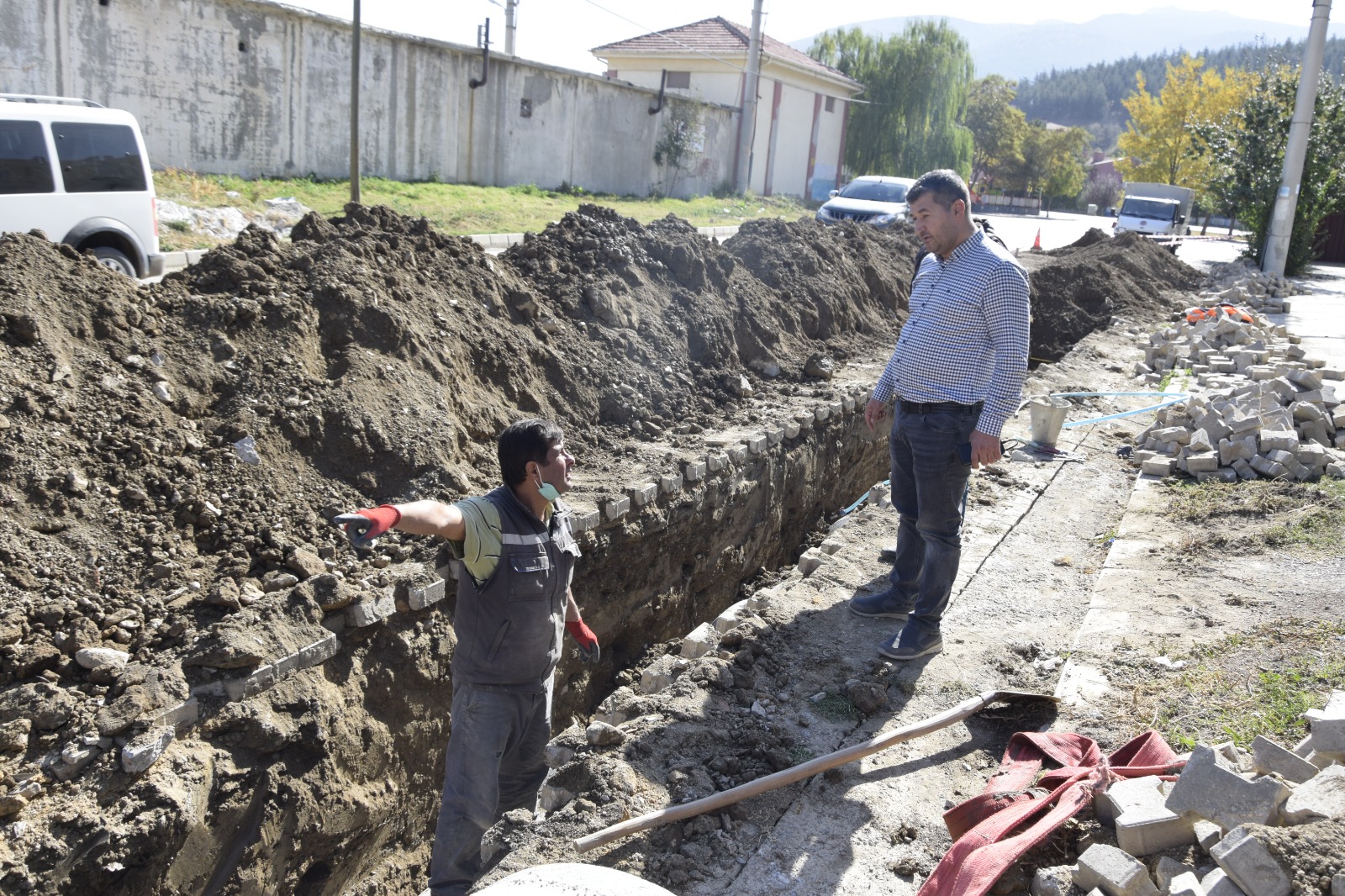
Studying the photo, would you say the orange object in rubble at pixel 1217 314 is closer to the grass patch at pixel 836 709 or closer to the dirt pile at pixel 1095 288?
the dirt pile at pixel 1095 288

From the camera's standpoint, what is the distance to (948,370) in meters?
3.99

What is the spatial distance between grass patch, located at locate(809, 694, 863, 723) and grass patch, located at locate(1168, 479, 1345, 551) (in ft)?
9.07

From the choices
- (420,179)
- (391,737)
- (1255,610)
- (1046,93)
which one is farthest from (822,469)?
(1046,93)

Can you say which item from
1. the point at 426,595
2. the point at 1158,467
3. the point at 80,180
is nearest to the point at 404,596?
the point at 426,595

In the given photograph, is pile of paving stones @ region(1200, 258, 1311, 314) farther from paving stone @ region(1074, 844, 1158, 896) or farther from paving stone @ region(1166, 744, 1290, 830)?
paving stone @ region(1074, 844, 1158, 896)

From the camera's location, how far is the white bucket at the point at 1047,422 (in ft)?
24.8

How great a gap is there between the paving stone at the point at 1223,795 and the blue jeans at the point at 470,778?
6.84 feet

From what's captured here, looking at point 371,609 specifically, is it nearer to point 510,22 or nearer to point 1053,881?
point 1053,881

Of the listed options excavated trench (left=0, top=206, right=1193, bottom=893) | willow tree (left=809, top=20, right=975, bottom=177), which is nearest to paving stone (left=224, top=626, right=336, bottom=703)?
excavated trench (left=0, top=206, right=1193, bottom=893)

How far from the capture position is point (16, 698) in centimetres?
339

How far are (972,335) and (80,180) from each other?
912 centimetres

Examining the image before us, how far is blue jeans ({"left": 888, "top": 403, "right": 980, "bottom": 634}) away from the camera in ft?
13.2

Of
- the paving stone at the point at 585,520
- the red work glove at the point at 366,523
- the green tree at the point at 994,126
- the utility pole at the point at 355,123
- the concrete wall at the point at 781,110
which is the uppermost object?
the green tree at the point at 994,126

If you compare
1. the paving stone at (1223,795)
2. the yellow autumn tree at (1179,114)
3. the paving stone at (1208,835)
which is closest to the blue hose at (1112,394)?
the paving stone at (1223,795)
